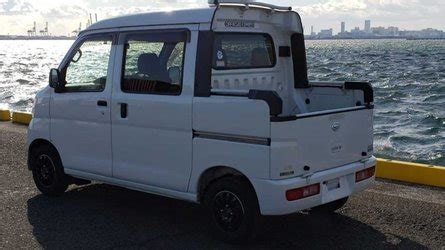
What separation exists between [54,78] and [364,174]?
355 cm

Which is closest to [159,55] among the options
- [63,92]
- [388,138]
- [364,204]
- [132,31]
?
[132,31]

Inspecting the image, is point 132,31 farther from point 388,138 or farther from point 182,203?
point 388,138

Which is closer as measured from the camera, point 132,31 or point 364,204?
point 132,31

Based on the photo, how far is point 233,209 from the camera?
5367mm

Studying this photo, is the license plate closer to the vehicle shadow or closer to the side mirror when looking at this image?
the vehicle shadow

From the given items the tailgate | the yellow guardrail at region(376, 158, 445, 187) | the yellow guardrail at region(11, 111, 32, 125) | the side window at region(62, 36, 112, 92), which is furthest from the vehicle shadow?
the yellow guardrail at region(11, 111, 32, 125)

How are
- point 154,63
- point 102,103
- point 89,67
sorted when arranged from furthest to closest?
1. point 89,67
2. point 102,103
3. point 154,63

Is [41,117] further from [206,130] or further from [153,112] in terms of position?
[206,130]

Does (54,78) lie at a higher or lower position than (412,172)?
higher

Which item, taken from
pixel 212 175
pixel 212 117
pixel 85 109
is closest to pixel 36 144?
pixel 85 109

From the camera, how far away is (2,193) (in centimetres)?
733

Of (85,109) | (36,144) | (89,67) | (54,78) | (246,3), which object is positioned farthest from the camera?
(36,144)

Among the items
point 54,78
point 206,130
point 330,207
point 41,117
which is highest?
point 54,78

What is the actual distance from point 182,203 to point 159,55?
189 centimetres
